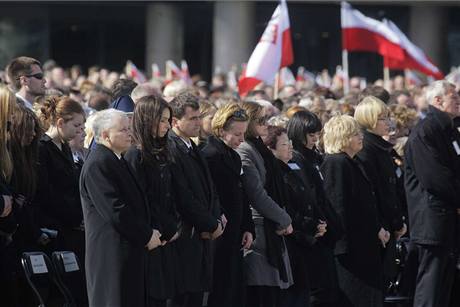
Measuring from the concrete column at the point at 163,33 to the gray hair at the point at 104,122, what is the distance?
30.2 meters

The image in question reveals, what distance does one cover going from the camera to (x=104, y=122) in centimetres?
820

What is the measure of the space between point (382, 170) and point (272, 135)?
1274 mm

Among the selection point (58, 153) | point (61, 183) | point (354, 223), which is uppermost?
point (58, 153)

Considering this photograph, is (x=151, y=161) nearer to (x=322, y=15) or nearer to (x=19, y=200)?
(x=19, y=200)

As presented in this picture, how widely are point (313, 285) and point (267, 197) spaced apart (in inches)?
39.8

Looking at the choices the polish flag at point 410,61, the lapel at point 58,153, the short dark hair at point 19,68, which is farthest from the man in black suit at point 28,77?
the polish flag at point 410,61

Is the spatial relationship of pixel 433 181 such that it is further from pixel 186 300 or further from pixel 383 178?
pixel 186 300

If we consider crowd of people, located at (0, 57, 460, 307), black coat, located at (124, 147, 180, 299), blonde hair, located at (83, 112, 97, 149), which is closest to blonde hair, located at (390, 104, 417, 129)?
crowd of people, located at (0, 57, 460, 307)

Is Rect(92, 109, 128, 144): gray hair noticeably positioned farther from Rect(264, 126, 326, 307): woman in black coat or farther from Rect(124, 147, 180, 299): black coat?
Rect(264, 126, 326, 307): woman in black coat

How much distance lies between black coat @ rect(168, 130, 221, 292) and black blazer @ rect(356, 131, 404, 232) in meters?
2.24

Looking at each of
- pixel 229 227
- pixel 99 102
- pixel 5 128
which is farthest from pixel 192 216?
pixel 99 102

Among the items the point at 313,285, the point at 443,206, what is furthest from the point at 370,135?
the point at 313,285

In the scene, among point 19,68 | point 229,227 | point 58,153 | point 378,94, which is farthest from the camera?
point 378,94

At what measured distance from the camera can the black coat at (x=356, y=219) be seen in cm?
1043
